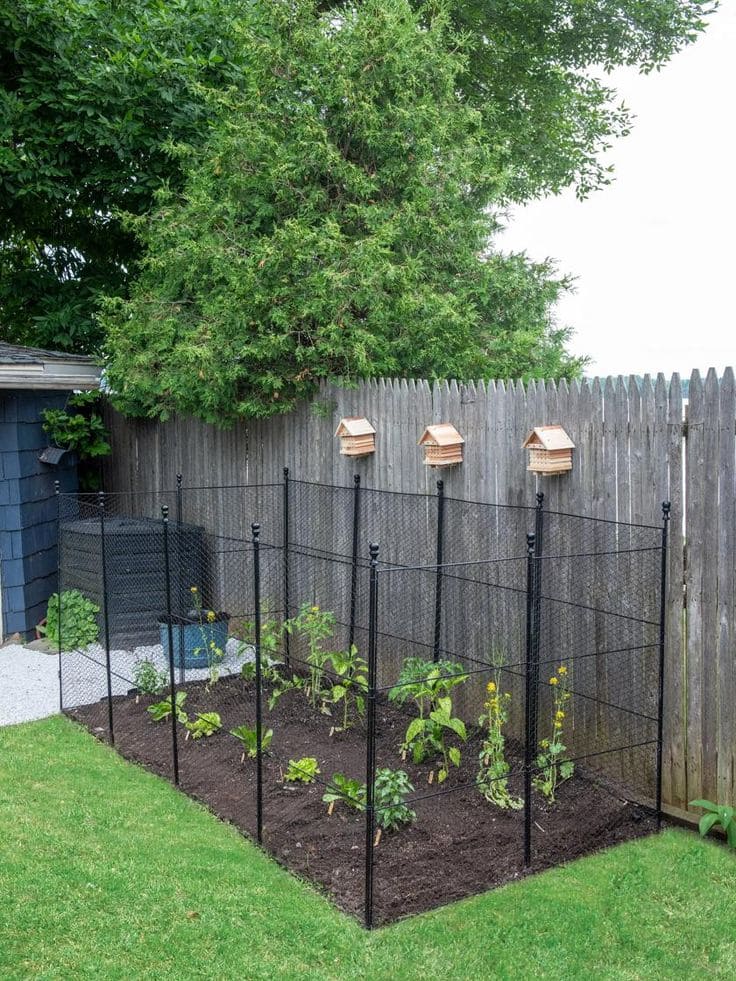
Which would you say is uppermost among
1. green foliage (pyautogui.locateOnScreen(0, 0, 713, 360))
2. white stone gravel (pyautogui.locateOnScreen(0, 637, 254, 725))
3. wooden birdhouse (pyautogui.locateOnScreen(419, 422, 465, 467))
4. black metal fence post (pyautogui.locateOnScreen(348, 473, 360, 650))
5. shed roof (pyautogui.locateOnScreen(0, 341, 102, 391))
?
green foliage (pyautogui.locateOnScreen(0, 0, 713, 360))

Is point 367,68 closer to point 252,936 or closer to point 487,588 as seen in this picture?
point 487,588

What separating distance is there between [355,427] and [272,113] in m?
2.68

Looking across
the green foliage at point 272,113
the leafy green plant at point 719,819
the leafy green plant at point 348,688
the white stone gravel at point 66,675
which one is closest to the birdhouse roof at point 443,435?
the green foliage at point 272,113

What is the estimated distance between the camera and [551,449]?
17.0 ft

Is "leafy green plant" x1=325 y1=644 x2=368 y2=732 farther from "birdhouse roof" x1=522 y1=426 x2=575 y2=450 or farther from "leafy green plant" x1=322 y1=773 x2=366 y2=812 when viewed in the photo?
"birdhouse roof" x1=522 y1=426 x2=575 y2=450

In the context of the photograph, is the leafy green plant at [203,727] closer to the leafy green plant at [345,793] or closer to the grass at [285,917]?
the grass at [285,917]

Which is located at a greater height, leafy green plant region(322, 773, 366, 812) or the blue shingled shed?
the blue shingled shed

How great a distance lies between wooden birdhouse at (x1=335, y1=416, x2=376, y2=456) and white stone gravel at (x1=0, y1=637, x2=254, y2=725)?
171cm

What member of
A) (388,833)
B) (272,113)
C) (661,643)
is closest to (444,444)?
(661,643)

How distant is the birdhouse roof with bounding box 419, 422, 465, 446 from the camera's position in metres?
6.04

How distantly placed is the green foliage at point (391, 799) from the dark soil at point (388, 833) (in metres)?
0.06

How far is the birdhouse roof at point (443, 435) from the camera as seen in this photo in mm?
6039

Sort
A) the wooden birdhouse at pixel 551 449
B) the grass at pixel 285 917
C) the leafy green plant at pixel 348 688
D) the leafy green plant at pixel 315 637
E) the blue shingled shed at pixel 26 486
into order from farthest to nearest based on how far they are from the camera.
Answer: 1. the blue shingled shed at pixel 26 486
2. the leafy green plant at pixel 315 637
3. the leafy green plant at pixel 348 688
4. the wooden birdhouse at pixel 551 449
5. the grass at pixel 285 917

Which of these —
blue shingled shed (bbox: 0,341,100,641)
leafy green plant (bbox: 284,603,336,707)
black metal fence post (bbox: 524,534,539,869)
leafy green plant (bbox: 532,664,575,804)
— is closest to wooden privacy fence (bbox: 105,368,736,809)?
leafy green plant (bbox: 532,664,575,804)
